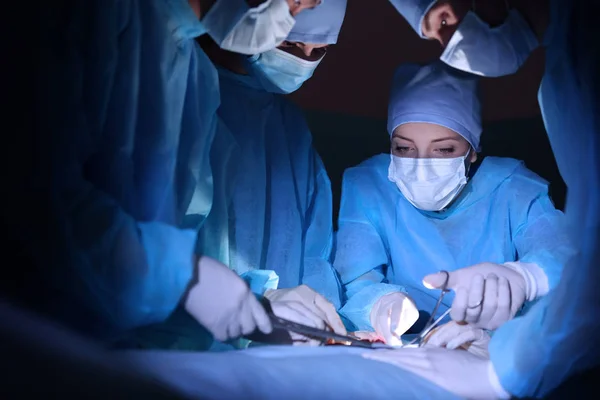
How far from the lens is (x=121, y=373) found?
2.95 ft

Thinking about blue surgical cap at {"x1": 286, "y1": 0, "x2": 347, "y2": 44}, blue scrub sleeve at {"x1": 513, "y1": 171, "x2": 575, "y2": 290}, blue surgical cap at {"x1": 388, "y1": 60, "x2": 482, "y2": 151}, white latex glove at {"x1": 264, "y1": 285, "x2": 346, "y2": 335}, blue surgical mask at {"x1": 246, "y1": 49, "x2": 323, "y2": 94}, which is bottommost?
white latex glove at {"x1": 264, "y1": 285, "x2": 346, "y2": 335}

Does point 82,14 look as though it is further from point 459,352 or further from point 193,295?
point 459,352

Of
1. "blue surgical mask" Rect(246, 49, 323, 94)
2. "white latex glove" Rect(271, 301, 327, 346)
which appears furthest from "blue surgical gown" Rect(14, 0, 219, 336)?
"blue surgical mask" Rect(246, 49, 323, 94)

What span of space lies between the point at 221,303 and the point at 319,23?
86 cm

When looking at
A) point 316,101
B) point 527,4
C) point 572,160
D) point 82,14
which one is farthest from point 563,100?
point 316,101

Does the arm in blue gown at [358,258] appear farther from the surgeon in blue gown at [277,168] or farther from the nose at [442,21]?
the nose at [442,21]

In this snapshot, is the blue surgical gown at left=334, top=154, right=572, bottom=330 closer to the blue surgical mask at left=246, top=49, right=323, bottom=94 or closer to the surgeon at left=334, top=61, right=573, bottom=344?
the surgeon at left=334, top=61, right=573, bottom=344

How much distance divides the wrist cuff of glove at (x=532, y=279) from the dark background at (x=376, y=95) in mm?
1253

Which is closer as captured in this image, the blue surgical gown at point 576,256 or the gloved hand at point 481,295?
the blue surgical gown at point 576,256

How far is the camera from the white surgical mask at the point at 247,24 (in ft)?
4.68

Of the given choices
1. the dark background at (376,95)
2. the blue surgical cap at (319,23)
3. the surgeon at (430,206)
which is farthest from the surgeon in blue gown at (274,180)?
the dark background at (376,95)

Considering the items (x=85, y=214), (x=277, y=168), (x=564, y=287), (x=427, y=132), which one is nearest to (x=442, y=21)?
(x=427, y=132)

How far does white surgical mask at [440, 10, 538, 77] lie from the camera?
1.49 m

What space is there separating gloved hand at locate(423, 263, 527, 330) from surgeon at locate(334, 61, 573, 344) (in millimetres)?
329
